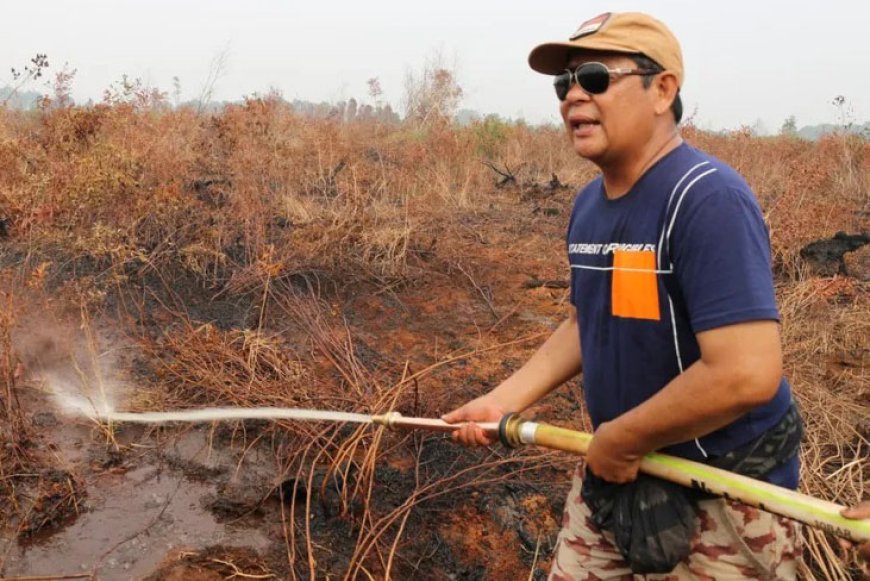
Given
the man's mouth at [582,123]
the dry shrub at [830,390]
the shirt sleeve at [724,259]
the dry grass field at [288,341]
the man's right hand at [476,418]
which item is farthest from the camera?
the dry grass field at [288,341]

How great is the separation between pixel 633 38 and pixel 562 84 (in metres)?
0.20

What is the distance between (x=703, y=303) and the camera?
1321 millimetres

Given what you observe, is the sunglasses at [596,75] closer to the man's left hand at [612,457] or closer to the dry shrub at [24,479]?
the man's left hand at [612,457]

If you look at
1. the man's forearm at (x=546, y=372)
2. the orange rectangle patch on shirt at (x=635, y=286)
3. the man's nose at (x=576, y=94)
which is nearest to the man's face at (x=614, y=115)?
the man's nose at (x=576, y=94)

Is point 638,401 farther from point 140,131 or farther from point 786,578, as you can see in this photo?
point 140,131

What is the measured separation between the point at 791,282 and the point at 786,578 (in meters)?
5.40

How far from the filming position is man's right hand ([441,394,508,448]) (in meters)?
1.94

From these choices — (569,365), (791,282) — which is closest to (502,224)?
(791,282)

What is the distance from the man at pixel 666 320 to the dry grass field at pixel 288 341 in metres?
1.47

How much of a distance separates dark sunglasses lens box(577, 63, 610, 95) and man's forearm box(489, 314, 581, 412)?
2.29ft

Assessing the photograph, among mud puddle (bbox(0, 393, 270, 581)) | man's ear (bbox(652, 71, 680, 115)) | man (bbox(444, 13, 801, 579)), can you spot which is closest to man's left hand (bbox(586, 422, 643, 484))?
man (bbox(444, 13, 801, 579))

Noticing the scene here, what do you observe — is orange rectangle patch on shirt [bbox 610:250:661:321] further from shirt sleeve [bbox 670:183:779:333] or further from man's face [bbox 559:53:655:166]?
man's face [bbox 559:53:655:166]

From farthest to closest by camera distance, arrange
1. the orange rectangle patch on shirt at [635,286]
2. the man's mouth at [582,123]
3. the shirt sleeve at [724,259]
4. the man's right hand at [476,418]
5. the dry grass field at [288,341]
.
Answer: the dry grass field at [288,341], the man's right hand at [476,418], the man's mouth at [582,123], the orange rectangle patch on shirt at [635,286], the shirt sleeve at [724,259]

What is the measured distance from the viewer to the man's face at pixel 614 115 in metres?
1.53
